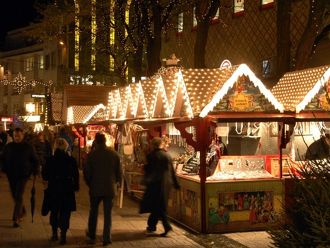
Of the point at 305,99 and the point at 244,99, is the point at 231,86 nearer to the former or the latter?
the point at 244,99

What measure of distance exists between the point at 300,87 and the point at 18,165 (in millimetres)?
5975

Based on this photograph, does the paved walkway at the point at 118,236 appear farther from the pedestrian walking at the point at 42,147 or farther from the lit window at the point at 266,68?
the lit window at the point at 266,68

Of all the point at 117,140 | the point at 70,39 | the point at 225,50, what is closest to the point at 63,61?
the point at 70,39

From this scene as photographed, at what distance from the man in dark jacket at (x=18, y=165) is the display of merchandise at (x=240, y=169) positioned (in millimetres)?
3506

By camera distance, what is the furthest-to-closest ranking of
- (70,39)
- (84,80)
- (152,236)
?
(70,39) < (84,80) < (152,236)

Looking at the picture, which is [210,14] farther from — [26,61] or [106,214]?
[26,61]

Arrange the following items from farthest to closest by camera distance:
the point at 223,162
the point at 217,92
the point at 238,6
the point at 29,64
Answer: the point at 29,64
the point at 238,6
the point at 223,162
the point at 217,92

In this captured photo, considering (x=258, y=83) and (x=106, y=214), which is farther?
(x=258, y=83)

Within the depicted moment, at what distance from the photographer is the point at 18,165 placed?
446 inches

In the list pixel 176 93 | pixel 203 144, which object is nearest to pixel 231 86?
pixel 203 144

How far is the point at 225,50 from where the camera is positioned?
78.1ft

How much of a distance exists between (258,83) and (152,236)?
11.5 feet

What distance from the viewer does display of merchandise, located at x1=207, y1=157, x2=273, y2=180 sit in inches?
468

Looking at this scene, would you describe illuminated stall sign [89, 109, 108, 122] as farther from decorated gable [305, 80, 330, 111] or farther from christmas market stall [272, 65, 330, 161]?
decorated gable [305, 80, 330, 111]
